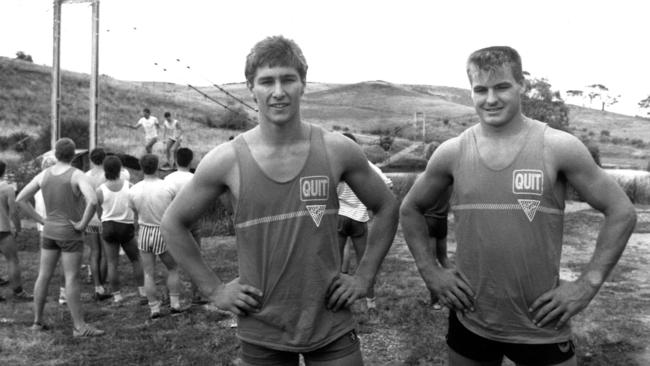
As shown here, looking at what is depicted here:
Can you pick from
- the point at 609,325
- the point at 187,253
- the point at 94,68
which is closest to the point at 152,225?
the point at 187,253

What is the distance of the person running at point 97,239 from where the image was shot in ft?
26.6

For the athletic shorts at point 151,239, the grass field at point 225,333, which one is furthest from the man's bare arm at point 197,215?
the athletic shorts at point 151,239

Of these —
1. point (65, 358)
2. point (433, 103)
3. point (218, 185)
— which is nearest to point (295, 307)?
point (218, 185)

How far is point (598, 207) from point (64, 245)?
16.9 ft

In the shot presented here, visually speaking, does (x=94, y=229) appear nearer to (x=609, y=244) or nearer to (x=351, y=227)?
(x=351, y=227)

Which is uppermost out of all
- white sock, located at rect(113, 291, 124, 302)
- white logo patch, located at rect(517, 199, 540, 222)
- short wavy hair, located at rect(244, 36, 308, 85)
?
short wavy hair, located at rect(244, 36, 308, 85)

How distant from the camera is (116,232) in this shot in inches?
302

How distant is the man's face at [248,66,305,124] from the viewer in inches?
113

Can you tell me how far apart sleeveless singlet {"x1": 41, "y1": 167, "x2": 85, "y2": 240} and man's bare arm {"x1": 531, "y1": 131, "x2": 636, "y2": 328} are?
4.92 m

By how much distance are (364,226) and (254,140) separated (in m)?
4.15

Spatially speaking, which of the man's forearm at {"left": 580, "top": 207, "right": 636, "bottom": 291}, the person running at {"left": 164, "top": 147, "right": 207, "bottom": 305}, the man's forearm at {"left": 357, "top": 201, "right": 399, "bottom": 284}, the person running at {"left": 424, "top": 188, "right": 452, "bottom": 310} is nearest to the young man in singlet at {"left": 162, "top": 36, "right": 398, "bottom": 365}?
the man's forearm at {"left": 357, "top": 201, "right": 399, "bottom": 284}

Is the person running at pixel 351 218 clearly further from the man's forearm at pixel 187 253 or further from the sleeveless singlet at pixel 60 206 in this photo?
the man's forearm at pixel 187 253

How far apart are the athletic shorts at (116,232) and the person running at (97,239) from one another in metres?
0.42

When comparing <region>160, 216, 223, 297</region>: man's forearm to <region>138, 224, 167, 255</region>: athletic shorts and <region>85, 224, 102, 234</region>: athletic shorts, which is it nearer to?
<region>138, 224, 167, 255</region>: athletic shorts
